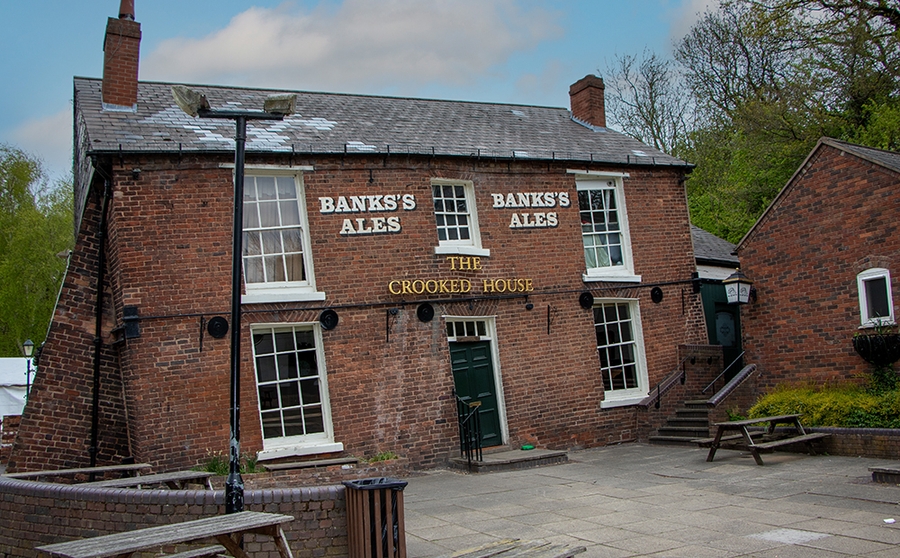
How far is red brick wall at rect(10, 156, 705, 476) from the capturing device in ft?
40.4

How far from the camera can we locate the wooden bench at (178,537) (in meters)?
5.51

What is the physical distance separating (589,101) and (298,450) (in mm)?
11390

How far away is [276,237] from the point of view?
44.4ft

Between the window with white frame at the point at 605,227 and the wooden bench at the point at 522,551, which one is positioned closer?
the wooden bench at the point at 522,551

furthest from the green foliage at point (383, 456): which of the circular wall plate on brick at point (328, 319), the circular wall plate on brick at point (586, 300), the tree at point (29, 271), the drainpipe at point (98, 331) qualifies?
the tree at point (29, 271)

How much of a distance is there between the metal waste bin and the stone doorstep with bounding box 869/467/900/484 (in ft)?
20.8

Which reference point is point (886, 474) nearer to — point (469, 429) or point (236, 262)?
point (469, 429)

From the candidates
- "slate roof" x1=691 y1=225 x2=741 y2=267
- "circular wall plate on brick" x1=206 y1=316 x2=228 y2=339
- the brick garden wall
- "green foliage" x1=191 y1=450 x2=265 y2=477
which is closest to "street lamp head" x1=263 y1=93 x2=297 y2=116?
the brick garden wall

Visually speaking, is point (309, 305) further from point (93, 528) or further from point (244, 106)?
point (93, 528)

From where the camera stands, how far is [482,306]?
1462cm

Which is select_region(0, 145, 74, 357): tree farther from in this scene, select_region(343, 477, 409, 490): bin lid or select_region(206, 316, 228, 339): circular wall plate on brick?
select_region(343, 477, 409, 490): bin lid

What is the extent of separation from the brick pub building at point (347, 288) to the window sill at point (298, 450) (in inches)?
1.5

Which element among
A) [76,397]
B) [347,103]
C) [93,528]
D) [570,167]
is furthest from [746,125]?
[93,528]

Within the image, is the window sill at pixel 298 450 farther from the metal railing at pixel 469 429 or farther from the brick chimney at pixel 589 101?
the brick chimney at pixel 589 101
